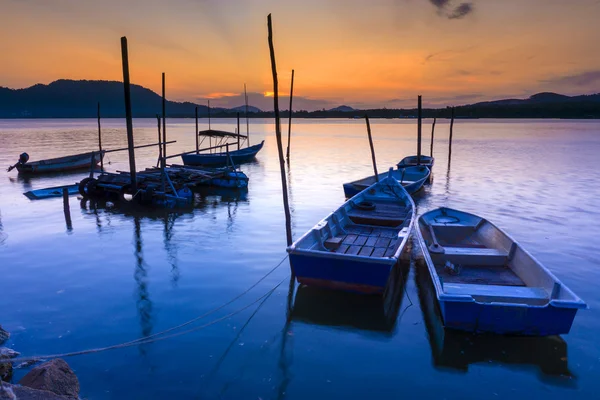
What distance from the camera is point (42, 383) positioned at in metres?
4.88

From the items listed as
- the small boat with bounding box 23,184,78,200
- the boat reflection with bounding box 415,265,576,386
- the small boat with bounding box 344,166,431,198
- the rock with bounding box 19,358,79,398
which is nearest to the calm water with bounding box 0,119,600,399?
the boat reflection with bounding box 415,265,576,386

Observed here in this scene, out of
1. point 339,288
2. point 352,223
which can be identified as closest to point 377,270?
point 339,288

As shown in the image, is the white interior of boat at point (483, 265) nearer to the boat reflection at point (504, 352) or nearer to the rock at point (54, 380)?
the boat reflection at point (504, 352)

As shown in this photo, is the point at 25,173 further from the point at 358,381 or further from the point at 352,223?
the point at 358,381

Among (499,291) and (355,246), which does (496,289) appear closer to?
(499,291)

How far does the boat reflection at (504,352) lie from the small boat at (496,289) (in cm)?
27

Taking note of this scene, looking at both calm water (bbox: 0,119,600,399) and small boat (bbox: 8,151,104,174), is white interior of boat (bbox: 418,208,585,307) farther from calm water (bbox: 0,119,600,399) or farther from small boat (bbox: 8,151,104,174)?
small boat (bbox: 8,151,104,174)

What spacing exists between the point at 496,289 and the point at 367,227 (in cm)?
453

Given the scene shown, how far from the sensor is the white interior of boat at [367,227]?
9.05 m

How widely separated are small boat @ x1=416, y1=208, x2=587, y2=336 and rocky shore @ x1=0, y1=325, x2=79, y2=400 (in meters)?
5.41

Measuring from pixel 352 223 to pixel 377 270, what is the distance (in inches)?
159

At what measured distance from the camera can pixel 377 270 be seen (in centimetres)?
763

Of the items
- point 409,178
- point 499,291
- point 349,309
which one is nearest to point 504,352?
point 499,291

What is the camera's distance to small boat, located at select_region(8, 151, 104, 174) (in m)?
26.1
